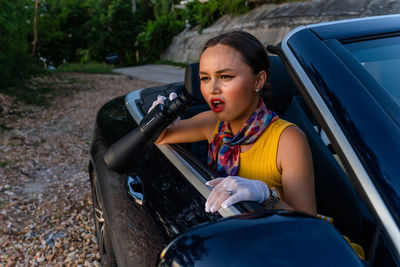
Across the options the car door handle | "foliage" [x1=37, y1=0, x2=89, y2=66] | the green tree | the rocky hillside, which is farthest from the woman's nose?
"foliage" [x1=37, y1=0, x2=89, y2=66]

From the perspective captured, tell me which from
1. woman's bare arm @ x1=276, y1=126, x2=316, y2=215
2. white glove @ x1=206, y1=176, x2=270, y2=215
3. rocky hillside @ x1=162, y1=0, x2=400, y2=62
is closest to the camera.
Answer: white glove @ x1=206, y1=176, x2=270, y2=215

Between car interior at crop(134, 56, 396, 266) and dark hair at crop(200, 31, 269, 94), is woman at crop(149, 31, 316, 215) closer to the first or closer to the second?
dark hair at crop(200, 31, 269, 94)

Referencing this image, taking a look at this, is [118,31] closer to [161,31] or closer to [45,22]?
[161,31]

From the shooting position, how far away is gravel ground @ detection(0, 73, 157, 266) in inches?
108

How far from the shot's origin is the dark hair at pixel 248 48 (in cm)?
144

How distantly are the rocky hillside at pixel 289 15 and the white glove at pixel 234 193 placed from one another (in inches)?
460

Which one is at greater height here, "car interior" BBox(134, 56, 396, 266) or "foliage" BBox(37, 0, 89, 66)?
"car interior" BBox(134, 56, 396, 266)

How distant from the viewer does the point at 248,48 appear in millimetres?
1448

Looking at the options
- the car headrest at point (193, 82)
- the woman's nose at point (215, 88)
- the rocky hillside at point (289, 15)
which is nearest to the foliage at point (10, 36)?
the car headrest at point (193, 82)

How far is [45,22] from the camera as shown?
21.2m

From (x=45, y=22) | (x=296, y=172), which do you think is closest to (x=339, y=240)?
(x=296, y=172)

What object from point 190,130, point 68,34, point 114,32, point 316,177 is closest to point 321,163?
point 316,177

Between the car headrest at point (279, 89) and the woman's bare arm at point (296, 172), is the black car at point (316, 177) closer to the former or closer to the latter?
the car headrest at point (279, 89)

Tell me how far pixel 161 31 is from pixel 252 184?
26952 mm
